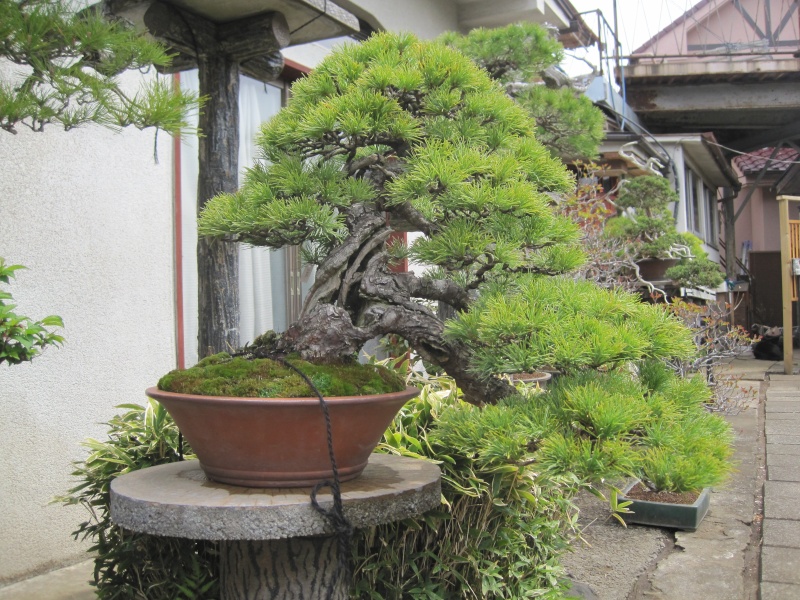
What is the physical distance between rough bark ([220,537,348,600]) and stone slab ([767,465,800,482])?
13.4 feet

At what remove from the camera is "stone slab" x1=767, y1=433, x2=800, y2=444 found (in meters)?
6.02

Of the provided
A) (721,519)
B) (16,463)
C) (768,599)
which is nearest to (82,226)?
(16,463)

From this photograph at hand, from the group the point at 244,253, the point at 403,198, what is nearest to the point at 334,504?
the point at 403,198

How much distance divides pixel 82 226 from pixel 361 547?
2.19 metres

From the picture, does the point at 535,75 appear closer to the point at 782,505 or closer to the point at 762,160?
the point at 782,505

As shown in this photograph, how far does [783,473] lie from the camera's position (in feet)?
16.6

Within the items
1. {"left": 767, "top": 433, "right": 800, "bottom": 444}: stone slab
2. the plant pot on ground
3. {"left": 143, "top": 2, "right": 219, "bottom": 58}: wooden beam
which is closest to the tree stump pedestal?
{"left": 143, "top": 2, "right": 219, "bottom": 58}: wooden beam

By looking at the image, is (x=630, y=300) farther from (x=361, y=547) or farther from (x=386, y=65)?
(x=361, y=547)

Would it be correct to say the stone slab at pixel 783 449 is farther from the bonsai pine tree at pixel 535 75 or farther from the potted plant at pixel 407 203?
the potted plant at pixel 407 203

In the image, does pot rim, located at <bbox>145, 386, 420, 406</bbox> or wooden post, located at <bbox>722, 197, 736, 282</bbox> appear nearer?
pot rim, located at <bbox>145, 386, 420, 406</bbox>

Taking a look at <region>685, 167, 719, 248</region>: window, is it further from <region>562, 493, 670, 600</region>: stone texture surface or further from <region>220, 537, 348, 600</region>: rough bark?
<region>220, 537, 348, 600</region>: rough bark

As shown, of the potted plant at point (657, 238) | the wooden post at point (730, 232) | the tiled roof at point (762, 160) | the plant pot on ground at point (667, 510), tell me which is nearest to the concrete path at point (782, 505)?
the plant pot on ground at point (667, 510)

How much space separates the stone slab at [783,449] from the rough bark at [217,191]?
14.7ft

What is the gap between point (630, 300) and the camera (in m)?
1.86
